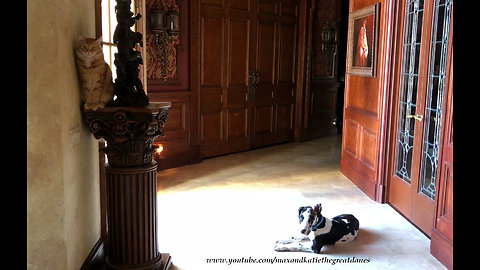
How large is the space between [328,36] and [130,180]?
19.3 ft

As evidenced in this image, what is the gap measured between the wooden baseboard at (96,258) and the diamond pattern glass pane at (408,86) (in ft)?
8.97

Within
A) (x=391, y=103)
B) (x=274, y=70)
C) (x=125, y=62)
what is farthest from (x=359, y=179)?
(x=125, y=62)

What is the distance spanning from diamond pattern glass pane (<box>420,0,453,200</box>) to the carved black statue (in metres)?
2.30

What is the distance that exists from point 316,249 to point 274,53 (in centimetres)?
443

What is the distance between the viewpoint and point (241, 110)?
21.6ft

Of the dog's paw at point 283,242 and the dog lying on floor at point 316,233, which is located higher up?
the dog lying on floor at point 316,233

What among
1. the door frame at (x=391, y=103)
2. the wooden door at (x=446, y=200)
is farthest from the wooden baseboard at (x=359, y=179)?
the wooden door at (x=446, y=200)

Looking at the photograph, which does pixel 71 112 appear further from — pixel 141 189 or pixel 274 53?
pixel 274 53

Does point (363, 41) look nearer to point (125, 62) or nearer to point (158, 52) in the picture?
point (158, 52)

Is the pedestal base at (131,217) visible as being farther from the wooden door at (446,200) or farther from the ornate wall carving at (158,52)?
the ornate wall carving at (158,52)

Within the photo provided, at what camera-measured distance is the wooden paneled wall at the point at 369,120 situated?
4.14m

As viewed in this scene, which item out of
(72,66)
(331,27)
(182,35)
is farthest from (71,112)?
(331,27)

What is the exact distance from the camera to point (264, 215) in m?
3.89

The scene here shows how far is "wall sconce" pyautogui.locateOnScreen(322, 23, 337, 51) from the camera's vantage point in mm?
7508
